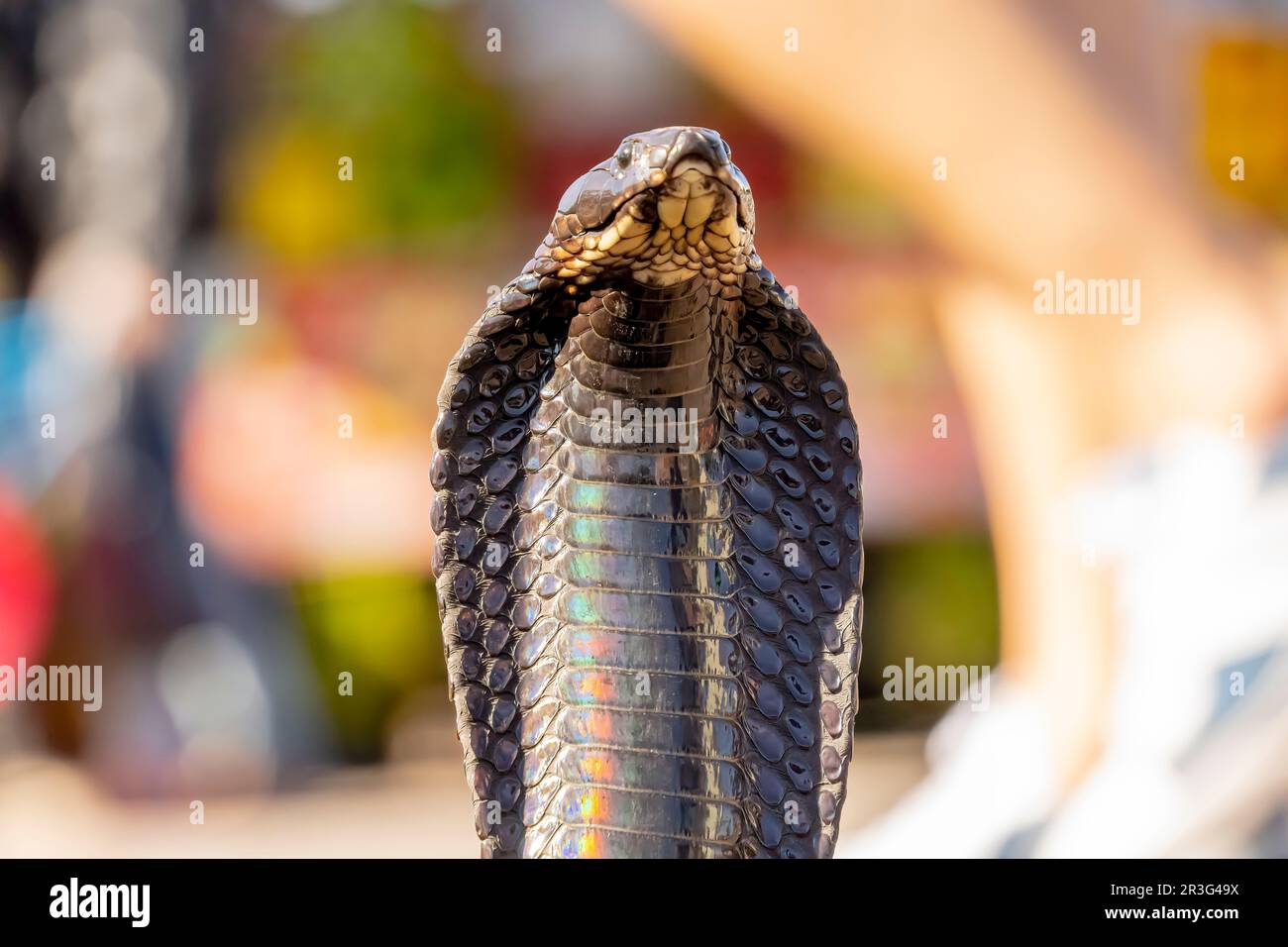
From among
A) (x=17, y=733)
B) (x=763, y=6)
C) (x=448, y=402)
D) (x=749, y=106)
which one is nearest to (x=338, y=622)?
(x=17, y=733)

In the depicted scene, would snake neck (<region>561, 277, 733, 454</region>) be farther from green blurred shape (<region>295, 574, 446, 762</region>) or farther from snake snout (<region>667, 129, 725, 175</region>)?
green blurred shape (<region>295, 574, 446, 762</region>)

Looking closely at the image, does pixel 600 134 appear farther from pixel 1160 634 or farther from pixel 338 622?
pixel 1160 634

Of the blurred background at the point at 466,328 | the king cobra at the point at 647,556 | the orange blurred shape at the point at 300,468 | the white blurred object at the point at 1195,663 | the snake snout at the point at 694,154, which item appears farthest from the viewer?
the orange blurred shape at the point at 300,468

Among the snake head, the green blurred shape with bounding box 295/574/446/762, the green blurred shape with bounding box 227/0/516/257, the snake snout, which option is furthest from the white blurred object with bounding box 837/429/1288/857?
the snake snout

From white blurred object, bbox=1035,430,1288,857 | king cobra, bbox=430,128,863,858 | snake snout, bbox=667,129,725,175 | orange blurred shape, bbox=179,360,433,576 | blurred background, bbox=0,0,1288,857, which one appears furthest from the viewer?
orange blurred shape, bbox=179,360,433,576

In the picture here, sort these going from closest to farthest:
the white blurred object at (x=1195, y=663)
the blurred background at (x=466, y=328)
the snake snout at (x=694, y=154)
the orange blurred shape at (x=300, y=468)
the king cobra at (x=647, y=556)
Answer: the snake snout at (x=694, y=154) → the king cobra at (x=647, y=556) → the white blurred object at (x=1195, y=663) → the blurred background at (x=466, y=328) → the orange blurred shape at (x=300, y=468)

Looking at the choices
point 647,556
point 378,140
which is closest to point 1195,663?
point 647,556

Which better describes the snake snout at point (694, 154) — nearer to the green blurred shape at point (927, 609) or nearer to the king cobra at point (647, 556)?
the king cobra at point (647, 556)

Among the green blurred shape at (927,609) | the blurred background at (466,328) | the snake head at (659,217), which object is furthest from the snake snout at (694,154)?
the green blurred shape at (927,609)

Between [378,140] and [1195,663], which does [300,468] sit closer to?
[378,140]
